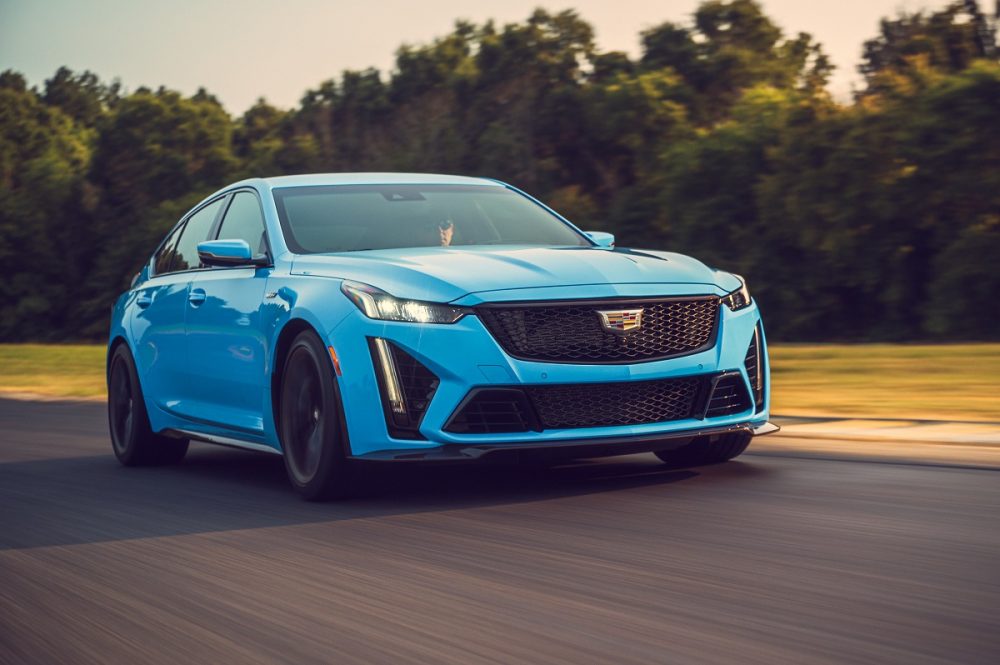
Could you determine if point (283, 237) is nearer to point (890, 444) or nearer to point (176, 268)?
point (176, 268)

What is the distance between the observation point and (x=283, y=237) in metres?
7.66

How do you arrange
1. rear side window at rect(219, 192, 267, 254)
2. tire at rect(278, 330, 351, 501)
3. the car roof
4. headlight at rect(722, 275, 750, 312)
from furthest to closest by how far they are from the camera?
the car roof, rear side window at rect(219, 192, 267, 254), headlight at rect(722, 275, 750, 312), tire at rect(278, 330, 351, 501)

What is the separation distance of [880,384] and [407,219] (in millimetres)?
6758

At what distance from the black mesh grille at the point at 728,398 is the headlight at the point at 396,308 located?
1246mm


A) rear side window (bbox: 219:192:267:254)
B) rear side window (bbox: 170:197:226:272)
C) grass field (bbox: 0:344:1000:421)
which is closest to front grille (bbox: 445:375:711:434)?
rear side window (bbox: 219:192:267:254)

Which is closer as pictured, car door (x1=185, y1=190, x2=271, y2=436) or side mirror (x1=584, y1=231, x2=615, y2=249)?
car door (x1=185, y1=190, x2=271, y2=436)

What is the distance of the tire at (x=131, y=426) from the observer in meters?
9.28

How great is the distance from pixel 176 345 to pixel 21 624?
4068 mm

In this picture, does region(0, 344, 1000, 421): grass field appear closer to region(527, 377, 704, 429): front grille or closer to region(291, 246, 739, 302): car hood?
region(291, 246, 739, 302): car hood

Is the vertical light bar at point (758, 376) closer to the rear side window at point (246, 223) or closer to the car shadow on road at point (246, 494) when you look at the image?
the car shadow on road at point (246, 494)

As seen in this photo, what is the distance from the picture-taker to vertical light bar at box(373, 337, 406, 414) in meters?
6.44

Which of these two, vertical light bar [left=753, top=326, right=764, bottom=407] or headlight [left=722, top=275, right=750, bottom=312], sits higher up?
headlight [left=722, top=275, right=750, bottom=312]

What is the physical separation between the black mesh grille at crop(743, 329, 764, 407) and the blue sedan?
0.03 ft

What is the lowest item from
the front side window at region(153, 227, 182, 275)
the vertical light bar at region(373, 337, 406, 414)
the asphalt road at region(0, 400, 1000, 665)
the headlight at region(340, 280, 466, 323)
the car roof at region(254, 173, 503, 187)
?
the asphalt road at region(0, 400, 1000, 665)
